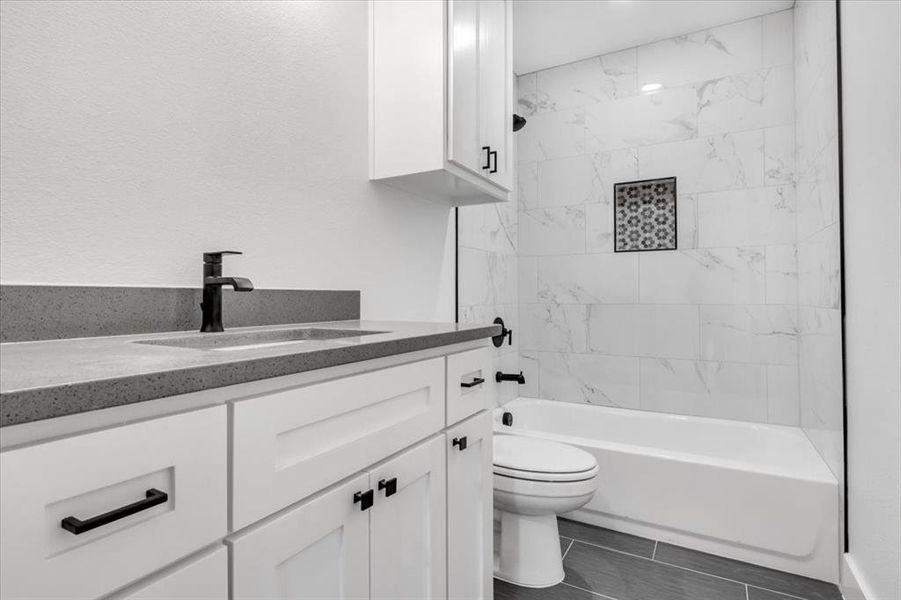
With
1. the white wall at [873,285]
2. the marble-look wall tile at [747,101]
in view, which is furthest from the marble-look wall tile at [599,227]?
the white wall at [873,285]

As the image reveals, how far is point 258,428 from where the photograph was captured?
2.19 feet

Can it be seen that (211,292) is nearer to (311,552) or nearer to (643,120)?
(311,552)

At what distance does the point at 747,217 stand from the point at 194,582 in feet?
9.69

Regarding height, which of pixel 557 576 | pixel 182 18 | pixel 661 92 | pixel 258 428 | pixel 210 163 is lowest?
pixel 557 576

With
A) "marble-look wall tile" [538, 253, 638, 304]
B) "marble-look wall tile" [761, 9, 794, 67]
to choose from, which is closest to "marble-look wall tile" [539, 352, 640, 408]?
"marble-look wall tile" [538, 253, 638, 304]

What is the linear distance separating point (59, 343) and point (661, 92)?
311cm

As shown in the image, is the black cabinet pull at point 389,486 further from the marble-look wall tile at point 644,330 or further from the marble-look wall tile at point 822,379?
the marble-look wall tile at point 644,330

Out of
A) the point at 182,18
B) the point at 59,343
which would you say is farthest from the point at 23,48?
the point at 59,343

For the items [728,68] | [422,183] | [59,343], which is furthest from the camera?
[728,68]

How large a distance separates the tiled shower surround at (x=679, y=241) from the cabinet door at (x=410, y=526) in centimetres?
141

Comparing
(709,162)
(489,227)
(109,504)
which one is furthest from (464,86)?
(709,162)

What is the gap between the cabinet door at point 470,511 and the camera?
1175 mm

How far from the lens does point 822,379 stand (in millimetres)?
2051

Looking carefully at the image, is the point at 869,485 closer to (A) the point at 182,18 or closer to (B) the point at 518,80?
(A) the point at 182,18
